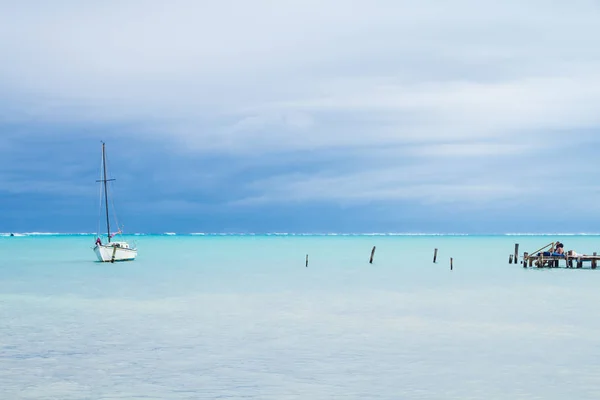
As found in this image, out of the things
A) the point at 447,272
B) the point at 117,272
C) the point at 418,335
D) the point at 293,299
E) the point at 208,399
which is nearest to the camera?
the point at 208,399

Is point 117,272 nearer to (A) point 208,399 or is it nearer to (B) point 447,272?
(B) point 447,272

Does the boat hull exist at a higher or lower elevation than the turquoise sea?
higher

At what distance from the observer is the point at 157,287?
4894cm

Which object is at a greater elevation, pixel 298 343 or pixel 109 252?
pixel 109 252

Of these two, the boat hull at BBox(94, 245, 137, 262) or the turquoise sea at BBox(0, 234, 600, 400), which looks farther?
the boat hull at BBox(94, 245, 137, 262)

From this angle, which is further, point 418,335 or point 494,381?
point 418,335

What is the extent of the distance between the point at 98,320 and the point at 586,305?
23.5 metres

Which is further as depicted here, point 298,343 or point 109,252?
point 109,252

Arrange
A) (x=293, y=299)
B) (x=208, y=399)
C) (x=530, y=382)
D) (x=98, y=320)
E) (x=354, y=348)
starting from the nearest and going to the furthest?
(x=208, y=399) < (x=530, y=382) < (x=354, y=348) < (x=98, y=320) < (x=293, y=299)

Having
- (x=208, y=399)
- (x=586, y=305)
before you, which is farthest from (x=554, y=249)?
(x=208, y=399)

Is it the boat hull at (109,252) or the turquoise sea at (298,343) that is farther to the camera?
the boat hull at (109,252)

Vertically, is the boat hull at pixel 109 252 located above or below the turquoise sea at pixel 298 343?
above

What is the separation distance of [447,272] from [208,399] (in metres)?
52.9

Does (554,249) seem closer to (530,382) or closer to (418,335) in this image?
(418,335)
